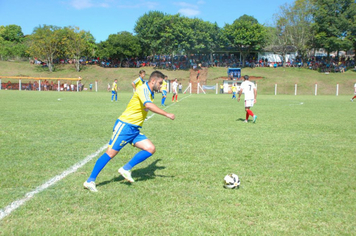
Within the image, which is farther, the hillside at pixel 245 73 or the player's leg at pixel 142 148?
the hillside at pixel 245 73

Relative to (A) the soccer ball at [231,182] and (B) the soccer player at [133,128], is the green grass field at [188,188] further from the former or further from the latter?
(B) the soccer player at [133,128]

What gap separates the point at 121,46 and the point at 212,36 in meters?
20.7

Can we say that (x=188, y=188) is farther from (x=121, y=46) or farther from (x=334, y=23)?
(x=121, y=46)

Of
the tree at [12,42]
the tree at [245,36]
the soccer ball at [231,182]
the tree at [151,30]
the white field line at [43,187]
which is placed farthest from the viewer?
the tree at [12,42]

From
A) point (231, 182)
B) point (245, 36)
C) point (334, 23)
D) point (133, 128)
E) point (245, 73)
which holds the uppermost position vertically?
point (334, 23)

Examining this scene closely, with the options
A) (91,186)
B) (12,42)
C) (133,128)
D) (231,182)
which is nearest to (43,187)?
(91,186)

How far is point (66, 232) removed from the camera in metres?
3.38

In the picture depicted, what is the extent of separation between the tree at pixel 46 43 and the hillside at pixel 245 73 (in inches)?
149

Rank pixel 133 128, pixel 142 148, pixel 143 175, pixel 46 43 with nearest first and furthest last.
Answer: pixel 133 128 < pixel 142 148 < pixel 143 175 < pixel 46 43

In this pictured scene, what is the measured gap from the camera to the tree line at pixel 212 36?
204 feet

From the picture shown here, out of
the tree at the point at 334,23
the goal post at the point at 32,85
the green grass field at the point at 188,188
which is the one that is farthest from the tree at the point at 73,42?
the green grass field at the point at 188,188

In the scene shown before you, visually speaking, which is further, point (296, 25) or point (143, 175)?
point (296, 25)

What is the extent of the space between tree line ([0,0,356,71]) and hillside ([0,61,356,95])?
350cm

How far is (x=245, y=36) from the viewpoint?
6725cm
